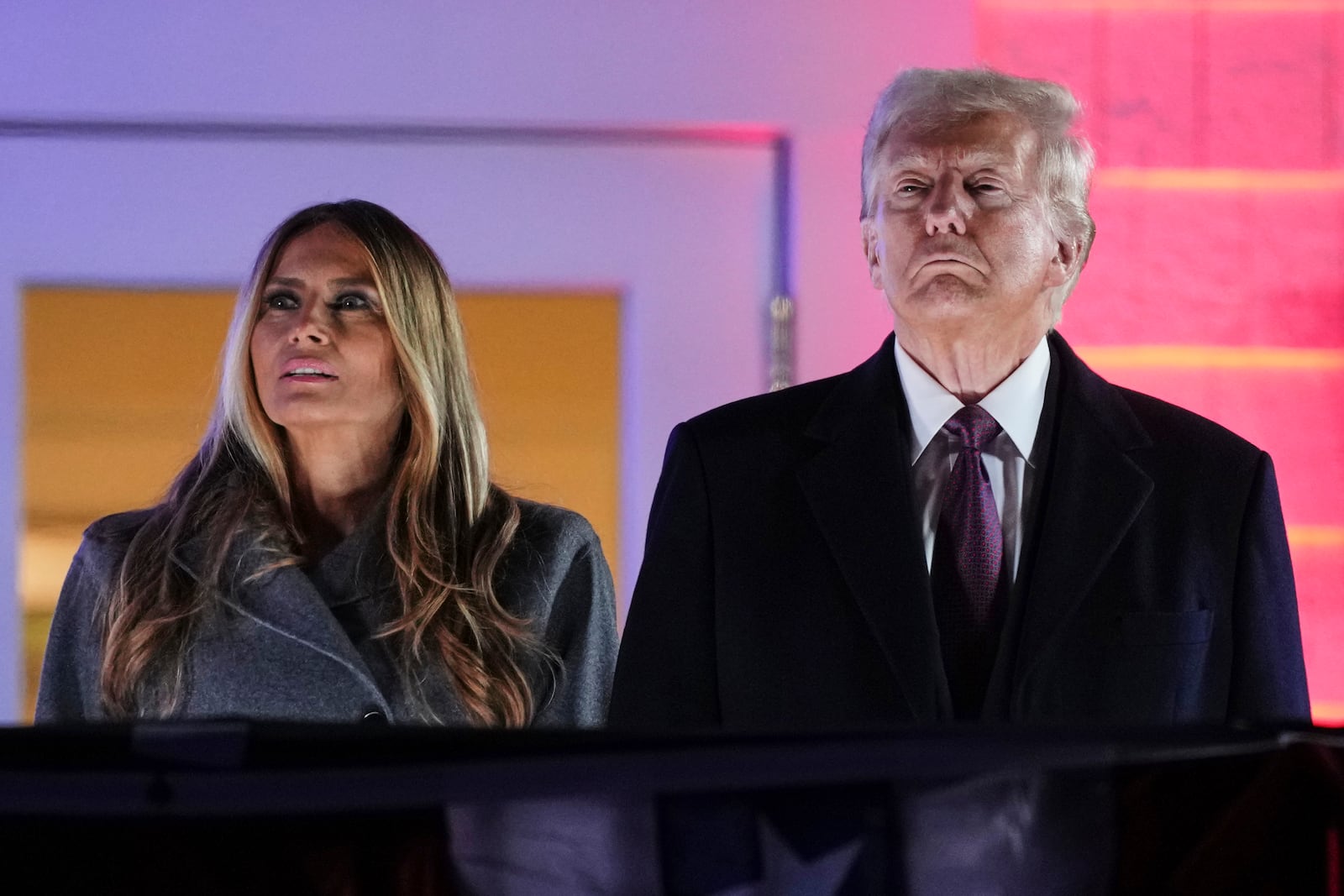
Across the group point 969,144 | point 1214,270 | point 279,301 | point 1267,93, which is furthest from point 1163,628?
point 1267,93

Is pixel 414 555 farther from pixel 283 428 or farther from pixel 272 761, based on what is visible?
pixel 272 761

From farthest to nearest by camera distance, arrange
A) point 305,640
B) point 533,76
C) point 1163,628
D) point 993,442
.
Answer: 1. point 533,76
2. point 305,640
3. point 993,442
4. point 1163,628

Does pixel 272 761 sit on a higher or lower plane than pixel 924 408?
lower

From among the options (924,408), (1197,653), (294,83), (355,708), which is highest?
(294,83)

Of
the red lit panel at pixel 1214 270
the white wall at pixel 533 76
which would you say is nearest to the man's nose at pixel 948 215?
the white wall at pixel 533 76

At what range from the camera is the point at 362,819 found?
1.88 feet

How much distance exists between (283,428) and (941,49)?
4.11 ft

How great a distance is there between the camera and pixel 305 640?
5.59 ft

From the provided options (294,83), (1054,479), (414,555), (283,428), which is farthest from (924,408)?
(294,83)

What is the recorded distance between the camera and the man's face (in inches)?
56.6

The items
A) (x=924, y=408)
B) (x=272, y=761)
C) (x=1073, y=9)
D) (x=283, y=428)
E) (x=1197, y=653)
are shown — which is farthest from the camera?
(x=1073, y=9)

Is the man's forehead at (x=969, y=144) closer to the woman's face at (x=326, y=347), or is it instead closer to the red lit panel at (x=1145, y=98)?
the woman's face at (x=326, y=347)

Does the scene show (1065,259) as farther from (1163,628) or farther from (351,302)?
(351,302)

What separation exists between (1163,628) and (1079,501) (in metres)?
0.13
